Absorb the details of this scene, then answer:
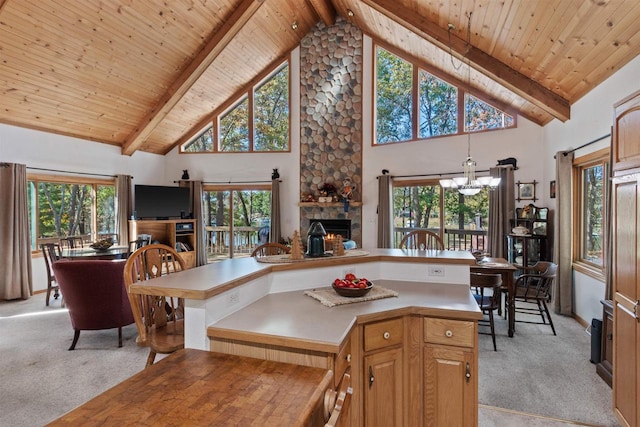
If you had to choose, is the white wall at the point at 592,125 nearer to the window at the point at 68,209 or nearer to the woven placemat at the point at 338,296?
the woven placemat at the point at 338,296

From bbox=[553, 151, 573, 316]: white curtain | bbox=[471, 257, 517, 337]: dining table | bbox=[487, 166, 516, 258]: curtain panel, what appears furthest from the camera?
bbox=[487, 166, 516, 258]: curtain panel

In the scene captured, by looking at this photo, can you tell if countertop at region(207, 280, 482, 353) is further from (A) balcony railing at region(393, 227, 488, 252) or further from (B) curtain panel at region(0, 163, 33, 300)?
(B) curtain panel at region(0, 163, 33, 300)

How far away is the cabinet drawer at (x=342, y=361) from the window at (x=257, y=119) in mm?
6878

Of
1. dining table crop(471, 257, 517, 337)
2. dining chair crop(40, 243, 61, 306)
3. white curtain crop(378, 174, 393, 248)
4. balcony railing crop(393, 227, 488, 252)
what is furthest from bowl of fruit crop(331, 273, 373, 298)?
white curtain crop(378, 174, 393, 248)

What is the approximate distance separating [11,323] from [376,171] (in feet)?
20.8

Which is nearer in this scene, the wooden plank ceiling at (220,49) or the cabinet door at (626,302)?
the cabinet door at (626,302)

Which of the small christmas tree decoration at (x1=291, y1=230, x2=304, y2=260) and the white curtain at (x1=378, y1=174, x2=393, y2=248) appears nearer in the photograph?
the small christmas tree decoration at (x1=291, y1=230, x2=304, y2=260)

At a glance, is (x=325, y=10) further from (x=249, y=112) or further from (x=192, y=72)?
(x=192, y=72)

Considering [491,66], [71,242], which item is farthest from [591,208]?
[71,242]

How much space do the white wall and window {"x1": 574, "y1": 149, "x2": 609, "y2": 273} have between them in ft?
0.50

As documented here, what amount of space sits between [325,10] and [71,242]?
6.43m

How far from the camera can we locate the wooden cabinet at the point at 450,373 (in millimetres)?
1912

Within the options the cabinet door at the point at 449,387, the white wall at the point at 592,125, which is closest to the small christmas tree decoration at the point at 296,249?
the cabinet door at the point at 449,387

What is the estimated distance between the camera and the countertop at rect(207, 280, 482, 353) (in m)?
1.55
